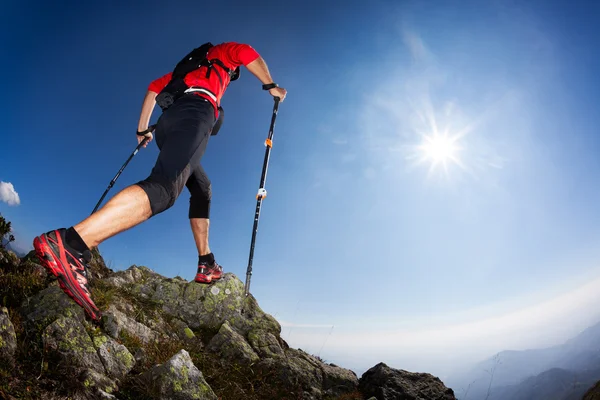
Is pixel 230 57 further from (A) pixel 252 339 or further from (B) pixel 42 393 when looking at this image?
(A) pixel 252 339

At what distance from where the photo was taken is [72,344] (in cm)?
359

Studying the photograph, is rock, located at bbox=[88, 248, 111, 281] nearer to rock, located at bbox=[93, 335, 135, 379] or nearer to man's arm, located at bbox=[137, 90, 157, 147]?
man's arm, located at bbox=[137, 90, 157, 147]

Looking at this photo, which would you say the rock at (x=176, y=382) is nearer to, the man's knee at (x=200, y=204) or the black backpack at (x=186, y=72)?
the man's knee at (x=200, y=204)

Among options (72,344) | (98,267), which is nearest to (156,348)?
(72,344)

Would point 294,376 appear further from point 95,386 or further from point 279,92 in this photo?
point 279,92

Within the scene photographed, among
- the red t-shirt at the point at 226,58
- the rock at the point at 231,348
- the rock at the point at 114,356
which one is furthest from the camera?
the rock at the point at 231,348

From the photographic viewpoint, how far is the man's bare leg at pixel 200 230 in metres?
5.71

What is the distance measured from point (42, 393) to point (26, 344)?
2.86 feet

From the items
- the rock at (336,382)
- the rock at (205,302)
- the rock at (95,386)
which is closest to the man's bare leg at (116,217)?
the rock at (95,386)

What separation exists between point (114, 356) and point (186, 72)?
407 centimetres

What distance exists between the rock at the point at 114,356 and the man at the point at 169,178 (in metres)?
0.48

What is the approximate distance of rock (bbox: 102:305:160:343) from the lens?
14.5 feet

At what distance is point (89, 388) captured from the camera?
3.07m

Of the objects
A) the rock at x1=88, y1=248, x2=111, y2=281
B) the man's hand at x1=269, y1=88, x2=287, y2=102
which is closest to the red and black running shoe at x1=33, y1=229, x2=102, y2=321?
the man's hand at x1=269, y1=88, x2=287, y2=102
